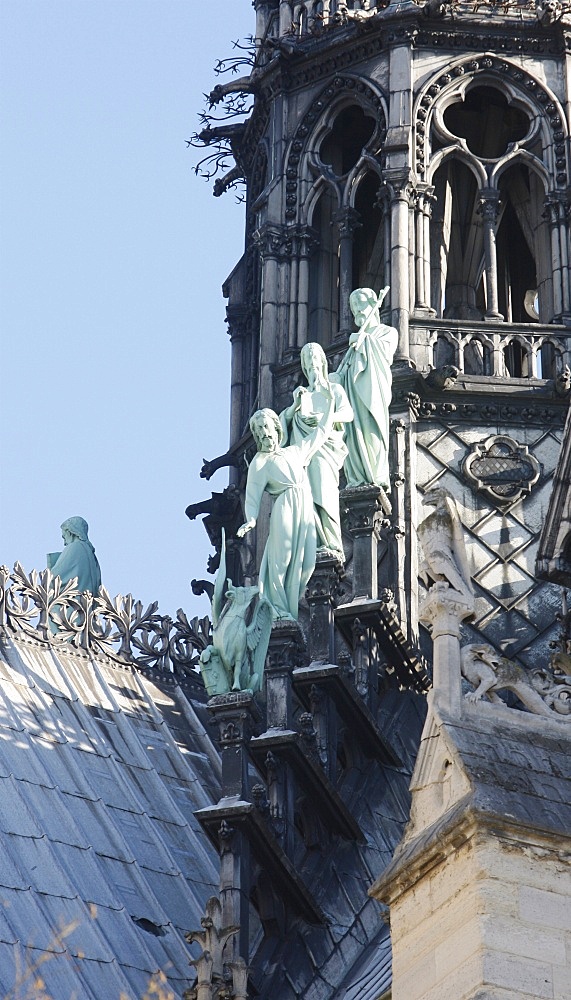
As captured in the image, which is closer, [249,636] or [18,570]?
[249,636]

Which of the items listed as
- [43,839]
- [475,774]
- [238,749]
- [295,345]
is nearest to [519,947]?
[475,774]

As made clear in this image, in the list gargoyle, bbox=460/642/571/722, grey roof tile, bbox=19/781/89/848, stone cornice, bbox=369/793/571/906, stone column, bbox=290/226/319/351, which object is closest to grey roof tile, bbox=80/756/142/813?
grey roof tile, bbox=19/781/89/848

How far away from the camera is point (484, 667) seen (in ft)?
67.5

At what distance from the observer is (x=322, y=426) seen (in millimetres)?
34156

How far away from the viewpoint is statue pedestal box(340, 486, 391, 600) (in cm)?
3344

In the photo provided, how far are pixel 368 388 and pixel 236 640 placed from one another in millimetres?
5373

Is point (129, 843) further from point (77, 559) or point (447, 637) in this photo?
point (447, 637)

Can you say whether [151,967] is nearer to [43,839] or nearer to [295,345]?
[43,839]

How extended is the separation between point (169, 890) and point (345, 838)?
2.05 m

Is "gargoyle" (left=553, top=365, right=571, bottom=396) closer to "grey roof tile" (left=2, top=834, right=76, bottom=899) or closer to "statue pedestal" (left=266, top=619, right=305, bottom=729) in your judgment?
"statue pedestal" (left=266, top=619, right=305, bottom=729)

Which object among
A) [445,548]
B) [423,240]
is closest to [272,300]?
[423,240]

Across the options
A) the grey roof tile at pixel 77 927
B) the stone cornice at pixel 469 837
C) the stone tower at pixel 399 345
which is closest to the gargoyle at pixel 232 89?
the stone tower at pixel 399 345

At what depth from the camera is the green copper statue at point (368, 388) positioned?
3475 cm

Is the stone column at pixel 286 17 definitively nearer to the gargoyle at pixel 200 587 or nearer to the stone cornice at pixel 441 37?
the stone cornice at pixel 441 37
